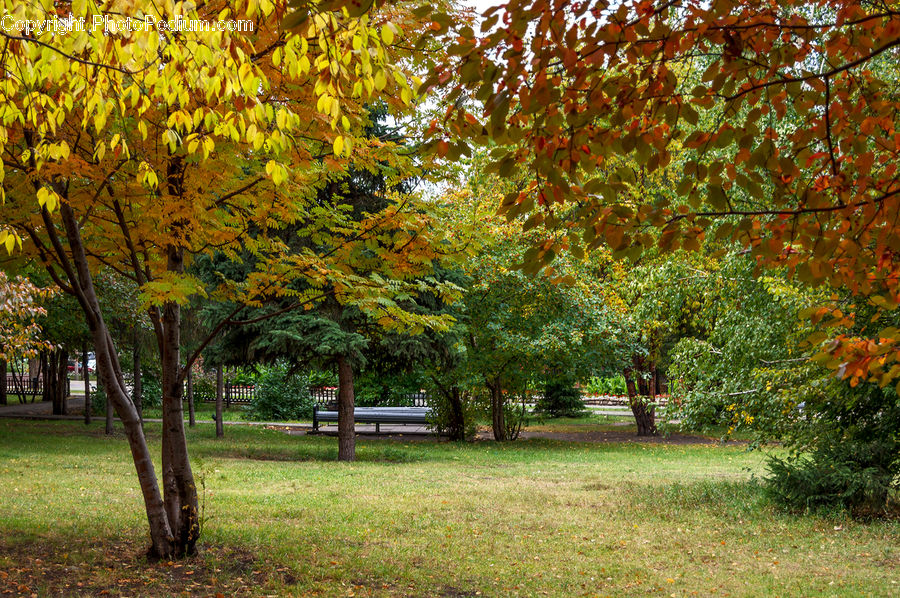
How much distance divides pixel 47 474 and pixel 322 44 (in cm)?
1113

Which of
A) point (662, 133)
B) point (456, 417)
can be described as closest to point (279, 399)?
point (456, 417)

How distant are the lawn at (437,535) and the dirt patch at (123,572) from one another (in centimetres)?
2

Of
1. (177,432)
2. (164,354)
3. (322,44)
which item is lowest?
(177,432)

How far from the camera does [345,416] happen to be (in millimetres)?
16484

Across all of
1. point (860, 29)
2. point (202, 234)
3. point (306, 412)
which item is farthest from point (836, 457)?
point (306, 412)

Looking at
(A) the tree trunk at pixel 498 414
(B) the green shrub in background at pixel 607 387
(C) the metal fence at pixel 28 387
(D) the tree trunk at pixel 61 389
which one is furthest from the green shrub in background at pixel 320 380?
(C) the metal fence at pixel 28 387

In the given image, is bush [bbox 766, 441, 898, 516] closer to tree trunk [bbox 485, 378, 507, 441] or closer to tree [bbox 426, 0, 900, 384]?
tree [bbox 426, 0, 900, 384]

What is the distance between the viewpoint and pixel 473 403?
2180cm

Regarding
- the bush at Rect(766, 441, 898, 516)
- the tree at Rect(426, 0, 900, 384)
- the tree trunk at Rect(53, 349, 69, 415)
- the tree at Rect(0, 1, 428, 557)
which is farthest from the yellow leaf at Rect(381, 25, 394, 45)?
the tree trunk at Rect(53, 349, 69, 415)

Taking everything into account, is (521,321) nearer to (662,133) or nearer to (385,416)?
(385,416)

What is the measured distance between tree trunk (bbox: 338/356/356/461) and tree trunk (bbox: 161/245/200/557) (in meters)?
9.05

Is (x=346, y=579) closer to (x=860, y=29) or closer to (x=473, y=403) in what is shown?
(x=860, y=29)

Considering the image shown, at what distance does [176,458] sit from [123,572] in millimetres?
1009

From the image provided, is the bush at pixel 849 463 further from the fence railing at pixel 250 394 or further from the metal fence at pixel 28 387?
the metal fence at pixel 28 387
